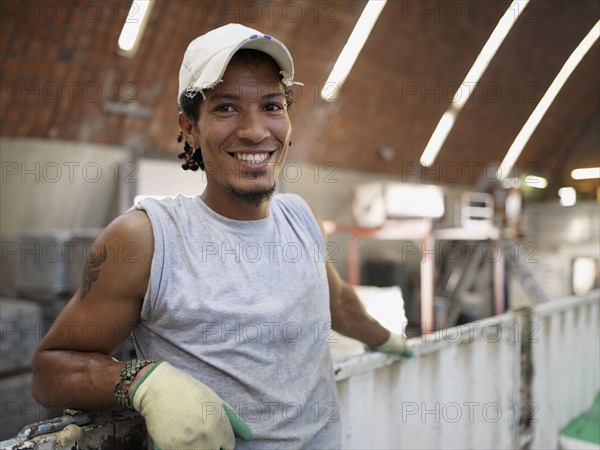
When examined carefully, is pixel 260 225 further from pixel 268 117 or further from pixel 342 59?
pixel 342 59

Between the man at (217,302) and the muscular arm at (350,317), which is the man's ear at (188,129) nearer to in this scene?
the man at (217,302)

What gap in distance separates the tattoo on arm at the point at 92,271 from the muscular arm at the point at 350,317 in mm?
735

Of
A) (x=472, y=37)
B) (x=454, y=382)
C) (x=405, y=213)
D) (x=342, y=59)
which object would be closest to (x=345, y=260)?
(x=405, y=213)

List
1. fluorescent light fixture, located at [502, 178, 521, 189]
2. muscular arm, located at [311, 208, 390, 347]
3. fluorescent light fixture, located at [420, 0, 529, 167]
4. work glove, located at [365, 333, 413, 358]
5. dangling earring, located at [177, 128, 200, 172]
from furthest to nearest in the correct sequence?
fluorescent light fixture, located at [502, 178, 521, 189] < fluorescent light fixture, located at [420, 0, 529, 167] < work glove, located at [365, 333, 413, 358] < muscular arm, located at [311, 208, 390, 347] < dangling earring, located at [177, 128, 200, 172]

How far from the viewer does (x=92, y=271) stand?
1.09m

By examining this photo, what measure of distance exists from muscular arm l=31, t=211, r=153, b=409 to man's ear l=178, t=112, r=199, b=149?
0.31 m

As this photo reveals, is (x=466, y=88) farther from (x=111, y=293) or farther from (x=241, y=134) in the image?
(x=111, y=293)

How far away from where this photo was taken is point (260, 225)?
1.27 meters

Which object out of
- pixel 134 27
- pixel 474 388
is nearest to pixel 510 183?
pixel 134 27

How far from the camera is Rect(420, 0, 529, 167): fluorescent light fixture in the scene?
7323 millimetres

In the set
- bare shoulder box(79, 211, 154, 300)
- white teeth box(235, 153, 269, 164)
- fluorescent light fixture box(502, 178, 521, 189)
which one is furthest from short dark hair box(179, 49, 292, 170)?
fluorescent light fixture box(502, 178, 521, 189)

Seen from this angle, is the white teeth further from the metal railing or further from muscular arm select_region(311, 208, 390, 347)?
the metal railing

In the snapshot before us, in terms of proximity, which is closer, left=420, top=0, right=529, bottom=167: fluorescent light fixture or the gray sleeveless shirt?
the gray sleeveless shirt

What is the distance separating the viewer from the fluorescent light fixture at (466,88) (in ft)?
24.0
